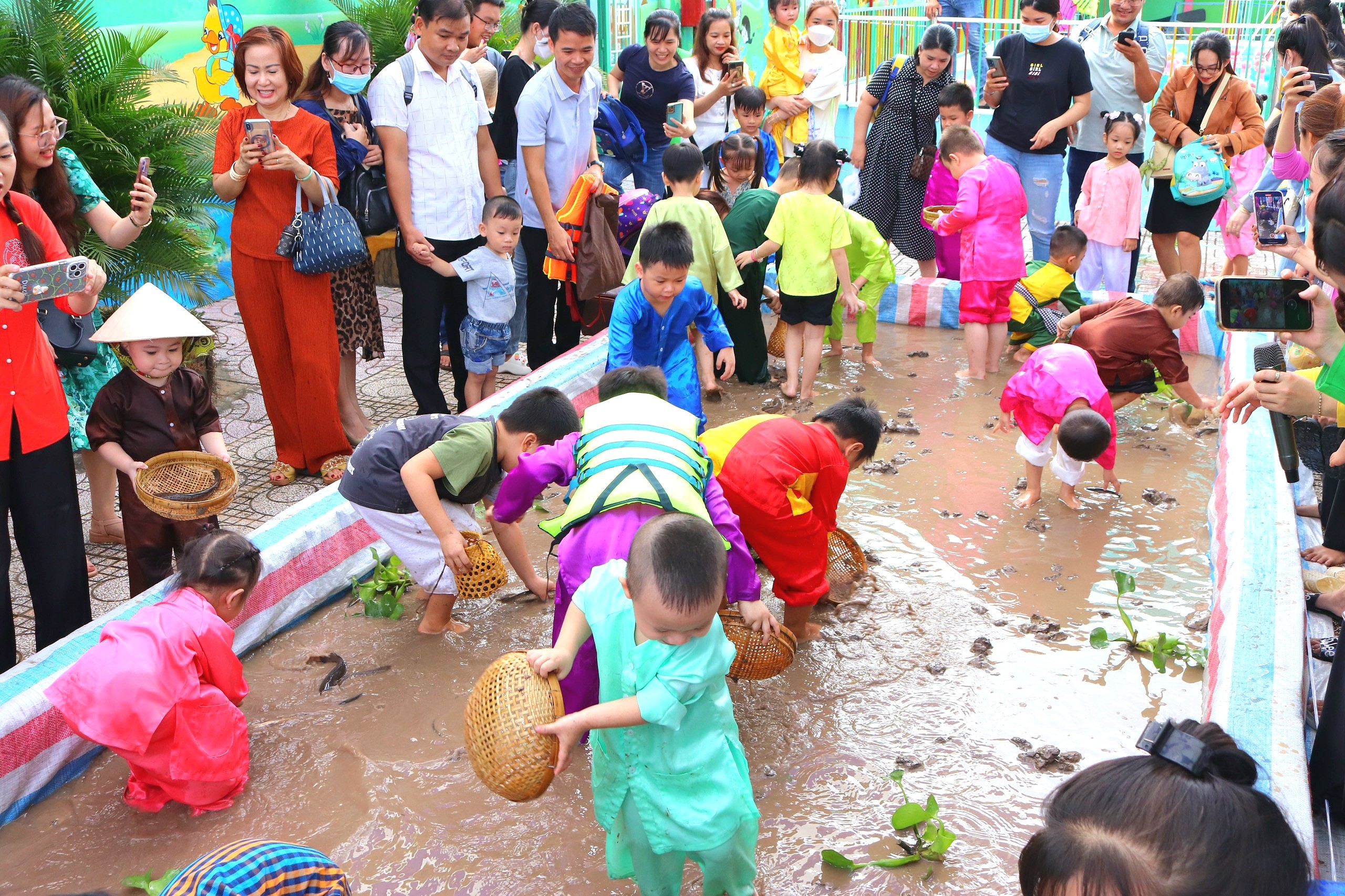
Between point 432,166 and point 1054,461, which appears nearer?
point 1054,461

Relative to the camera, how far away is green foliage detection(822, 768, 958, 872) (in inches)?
128

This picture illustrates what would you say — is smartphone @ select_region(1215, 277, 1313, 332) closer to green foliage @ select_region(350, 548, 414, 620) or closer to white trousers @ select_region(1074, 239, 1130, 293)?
green foliage @ select_region(350, 548, 414, 620)

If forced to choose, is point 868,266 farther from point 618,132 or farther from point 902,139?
point 618,132

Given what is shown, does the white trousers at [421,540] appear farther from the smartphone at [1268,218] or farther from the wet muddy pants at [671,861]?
the smartphone at [1268,218]

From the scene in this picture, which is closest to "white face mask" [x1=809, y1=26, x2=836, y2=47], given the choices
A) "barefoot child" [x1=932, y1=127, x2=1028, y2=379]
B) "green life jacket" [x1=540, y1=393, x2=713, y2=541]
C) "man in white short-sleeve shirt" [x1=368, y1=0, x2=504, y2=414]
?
"barefoot child" [x1=932, y1=127, x2=1028, y2=379]

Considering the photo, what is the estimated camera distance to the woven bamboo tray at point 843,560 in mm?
4699

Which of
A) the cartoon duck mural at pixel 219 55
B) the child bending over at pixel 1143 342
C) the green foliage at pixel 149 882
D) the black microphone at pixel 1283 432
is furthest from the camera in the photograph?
the cartoon duck mural at pixel 219 55

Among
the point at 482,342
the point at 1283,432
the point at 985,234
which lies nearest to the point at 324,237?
the point at 482,342

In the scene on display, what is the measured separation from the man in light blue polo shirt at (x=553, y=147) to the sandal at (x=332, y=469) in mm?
1530

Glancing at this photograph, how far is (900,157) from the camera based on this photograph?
319 inches

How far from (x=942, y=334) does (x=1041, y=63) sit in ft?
6.48

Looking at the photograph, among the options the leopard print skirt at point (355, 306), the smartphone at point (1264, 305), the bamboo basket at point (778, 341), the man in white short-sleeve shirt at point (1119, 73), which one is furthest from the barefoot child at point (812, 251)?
the smartphone at point (1264, 305)

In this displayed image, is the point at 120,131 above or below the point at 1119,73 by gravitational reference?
below

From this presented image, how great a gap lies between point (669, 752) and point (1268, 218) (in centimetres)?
326
